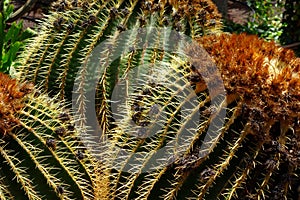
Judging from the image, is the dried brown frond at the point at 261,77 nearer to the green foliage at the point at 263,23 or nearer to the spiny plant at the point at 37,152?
the spiny plant at the point at 37,152

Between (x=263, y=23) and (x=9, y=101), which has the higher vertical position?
(x=9, y=101)

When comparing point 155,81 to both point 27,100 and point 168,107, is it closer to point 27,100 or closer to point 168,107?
point 168,107

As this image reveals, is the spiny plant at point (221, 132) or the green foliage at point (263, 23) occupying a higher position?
the spiny plant at point (221, 132)

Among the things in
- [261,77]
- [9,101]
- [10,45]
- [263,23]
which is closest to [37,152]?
[9,101]

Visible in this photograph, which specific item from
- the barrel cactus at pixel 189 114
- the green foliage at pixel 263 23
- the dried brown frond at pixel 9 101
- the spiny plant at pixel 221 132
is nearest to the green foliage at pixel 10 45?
the barrel cactus at pixel 189 114

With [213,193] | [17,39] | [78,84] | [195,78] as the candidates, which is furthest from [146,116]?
[17,39]

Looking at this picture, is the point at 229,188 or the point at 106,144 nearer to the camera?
the point at 229,188

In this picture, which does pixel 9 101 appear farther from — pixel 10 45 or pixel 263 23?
pixel 263 23
